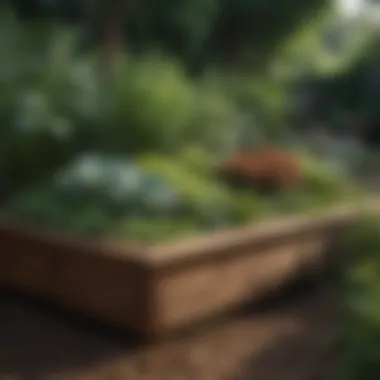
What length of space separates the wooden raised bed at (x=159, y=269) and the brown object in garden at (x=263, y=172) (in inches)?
17.2

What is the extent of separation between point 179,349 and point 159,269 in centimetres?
30

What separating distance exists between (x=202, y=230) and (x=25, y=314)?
806 millimetres

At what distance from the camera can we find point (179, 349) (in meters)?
3.03

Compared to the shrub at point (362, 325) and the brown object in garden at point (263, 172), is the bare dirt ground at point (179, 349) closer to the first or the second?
the shrub at point (362, 325)

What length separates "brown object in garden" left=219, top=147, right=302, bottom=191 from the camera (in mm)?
4203

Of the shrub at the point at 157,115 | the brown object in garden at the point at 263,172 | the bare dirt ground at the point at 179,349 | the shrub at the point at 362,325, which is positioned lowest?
the bare dirt ground at the point at 179,349

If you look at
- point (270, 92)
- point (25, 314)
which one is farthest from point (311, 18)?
point (25, 314)

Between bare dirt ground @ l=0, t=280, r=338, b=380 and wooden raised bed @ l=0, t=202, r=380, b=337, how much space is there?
83 millimetres

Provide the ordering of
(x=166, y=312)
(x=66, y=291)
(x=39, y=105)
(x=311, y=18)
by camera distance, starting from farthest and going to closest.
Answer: (x=311, y=18)
(x=39, y=105)
(x=66, y=291)
(x=166, y=312)

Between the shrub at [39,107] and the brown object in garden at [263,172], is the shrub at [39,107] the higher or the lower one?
the higher one

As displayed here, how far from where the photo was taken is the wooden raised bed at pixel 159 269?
3.11 meters

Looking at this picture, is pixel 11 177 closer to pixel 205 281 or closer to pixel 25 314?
pixel 25 314

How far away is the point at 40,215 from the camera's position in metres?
3.70

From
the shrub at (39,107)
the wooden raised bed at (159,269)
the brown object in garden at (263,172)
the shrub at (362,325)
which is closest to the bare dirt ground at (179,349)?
the wooden raised bed at (159,269)
